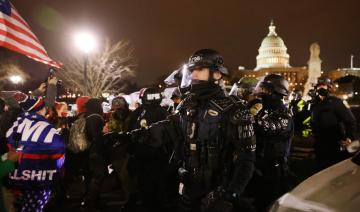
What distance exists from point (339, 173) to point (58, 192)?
19.2 feet

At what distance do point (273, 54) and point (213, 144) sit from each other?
118 metres

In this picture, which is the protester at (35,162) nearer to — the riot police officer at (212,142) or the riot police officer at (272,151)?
the riot police officer at (212,142)

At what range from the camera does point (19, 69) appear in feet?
131

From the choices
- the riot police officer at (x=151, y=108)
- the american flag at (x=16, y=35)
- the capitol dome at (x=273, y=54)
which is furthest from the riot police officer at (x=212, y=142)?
the capitol dome at (x=273, y=54)

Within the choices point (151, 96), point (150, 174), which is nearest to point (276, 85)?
point (151, 96)

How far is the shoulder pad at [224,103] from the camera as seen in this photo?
10.4ft

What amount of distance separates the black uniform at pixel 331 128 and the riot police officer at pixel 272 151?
4.53 ft

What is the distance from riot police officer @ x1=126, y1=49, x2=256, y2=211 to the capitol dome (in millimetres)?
116215

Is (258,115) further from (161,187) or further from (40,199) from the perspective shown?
(40,199)

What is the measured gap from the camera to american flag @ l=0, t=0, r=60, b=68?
502 centimetres

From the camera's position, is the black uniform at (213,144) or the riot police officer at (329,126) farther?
the riot police officer at (329,126)

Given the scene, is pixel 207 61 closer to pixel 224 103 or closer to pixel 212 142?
pixel 224 103

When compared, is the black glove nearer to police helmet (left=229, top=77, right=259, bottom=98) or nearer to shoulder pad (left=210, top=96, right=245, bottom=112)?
shoulder pad (left=210, top=96, right=245, bottom=112)

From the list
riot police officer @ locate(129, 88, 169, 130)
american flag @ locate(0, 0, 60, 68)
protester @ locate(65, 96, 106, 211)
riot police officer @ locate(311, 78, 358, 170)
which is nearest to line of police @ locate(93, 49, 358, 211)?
riot police officer @ locate(311, 78, 358, 170)
